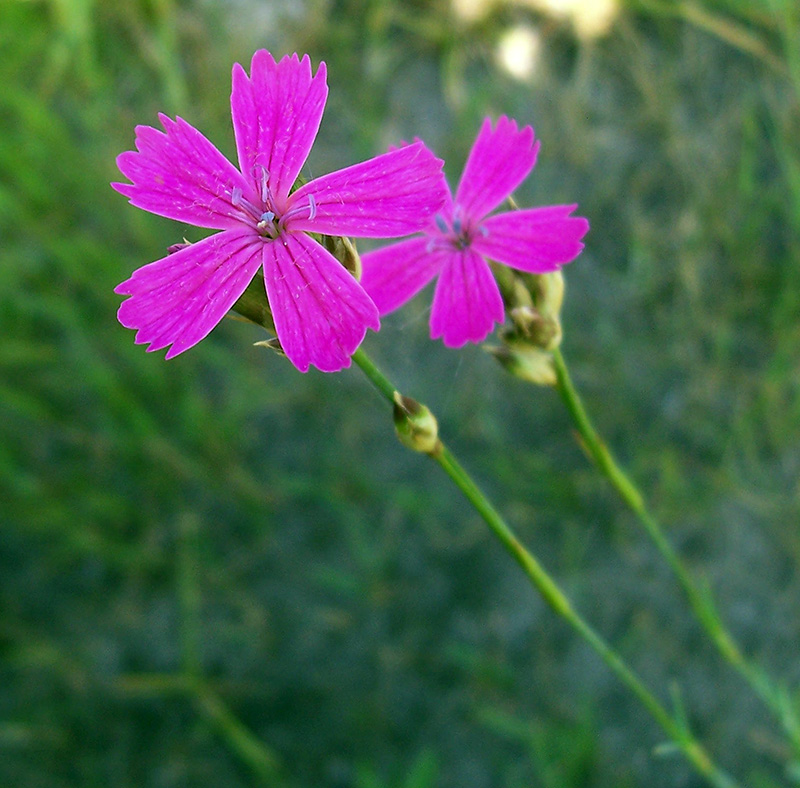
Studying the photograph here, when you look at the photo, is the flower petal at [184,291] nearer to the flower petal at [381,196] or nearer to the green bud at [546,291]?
the flower petal at [381,196]

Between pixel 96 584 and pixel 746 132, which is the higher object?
pixel 96 584

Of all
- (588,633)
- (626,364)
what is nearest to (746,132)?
(626,364)

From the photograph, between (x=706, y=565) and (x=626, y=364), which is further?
(x=626, y=364)

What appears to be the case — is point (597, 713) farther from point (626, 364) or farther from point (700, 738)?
point (626, 364)

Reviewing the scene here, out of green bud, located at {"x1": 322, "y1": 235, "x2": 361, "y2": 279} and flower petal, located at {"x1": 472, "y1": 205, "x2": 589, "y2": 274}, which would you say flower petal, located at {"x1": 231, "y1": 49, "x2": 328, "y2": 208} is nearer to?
green bud, located at {"x1": 322, "y1": 235, "x2": 361, "y2": 279}

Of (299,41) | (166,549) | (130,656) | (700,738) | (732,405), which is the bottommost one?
(700,738)

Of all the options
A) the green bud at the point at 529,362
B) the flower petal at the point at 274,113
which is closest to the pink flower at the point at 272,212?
the flower petal at the point at 274,113
